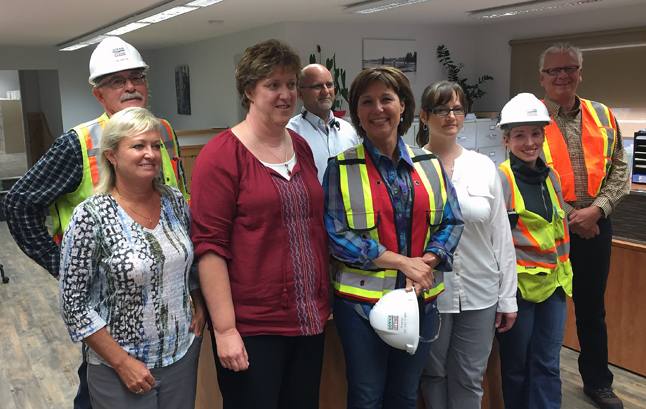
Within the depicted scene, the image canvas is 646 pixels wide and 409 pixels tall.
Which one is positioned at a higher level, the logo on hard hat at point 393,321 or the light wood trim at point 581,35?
the light wood trim at point 581,35

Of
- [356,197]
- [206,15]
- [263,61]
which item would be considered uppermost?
[206,15]

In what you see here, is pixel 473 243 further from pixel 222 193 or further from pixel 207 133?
pixel 207 133

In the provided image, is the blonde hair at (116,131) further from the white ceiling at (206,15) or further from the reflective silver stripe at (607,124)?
the white ceiling at (206,15)

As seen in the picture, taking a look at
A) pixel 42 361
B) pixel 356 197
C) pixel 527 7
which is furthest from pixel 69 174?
pixel 527 7

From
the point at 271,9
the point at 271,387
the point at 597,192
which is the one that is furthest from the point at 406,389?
the point at 271,9

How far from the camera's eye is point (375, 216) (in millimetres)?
1615

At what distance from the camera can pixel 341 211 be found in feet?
5.33

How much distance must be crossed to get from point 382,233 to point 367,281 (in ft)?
0.51

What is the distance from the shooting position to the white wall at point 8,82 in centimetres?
1067

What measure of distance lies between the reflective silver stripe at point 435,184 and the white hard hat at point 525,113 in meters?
0.52

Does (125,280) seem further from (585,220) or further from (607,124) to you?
(607,124)

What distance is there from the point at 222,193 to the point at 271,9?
5.72m

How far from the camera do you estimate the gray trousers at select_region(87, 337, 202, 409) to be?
4.64ft

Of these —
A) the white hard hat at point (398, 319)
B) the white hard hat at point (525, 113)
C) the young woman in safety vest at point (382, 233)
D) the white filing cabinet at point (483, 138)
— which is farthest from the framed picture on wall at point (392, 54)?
the white hard hat at point (398, 319)
